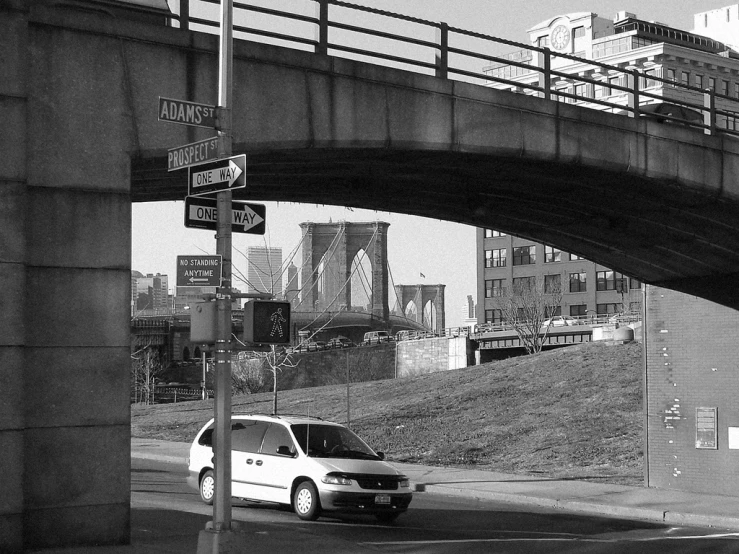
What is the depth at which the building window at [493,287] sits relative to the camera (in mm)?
116250

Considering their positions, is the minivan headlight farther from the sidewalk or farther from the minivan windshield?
the sidewalk

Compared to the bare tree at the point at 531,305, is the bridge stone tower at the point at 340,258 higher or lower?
higher

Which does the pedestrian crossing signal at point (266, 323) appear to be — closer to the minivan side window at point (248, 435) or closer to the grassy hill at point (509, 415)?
the minivan side window at point (248, 435)

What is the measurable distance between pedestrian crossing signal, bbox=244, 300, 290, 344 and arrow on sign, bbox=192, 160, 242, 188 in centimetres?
130

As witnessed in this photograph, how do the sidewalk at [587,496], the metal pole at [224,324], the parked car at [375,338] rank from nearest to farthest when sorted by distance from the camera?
the metal pole at [224,324] < the sidewalk at [587,496] < the parked car at [375,338]

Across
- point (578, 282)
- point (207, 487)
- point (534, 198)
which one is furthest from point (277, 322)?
point (578, 282)

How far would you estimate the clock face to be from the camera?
120 metres

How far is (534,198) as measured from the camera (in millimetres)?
20328

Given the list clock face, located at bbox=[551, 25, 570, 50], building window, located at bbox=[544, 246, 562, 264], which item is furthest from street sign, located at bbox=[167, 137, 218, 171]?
clock face, located at bbox=[551, 25, 570, 50]

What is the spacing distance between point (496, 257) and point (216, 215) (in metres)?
106

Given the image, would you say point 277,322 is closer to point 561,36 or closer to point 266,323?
point 266,323

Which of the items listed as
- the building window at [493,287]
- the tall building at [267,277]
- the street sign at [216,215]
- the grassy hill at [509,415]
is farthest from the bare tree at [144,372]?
the street sign at [216,215]

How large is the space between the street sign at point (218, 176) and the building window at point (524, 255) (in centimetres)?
10159

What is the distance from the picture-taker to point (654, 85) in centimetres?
9600
